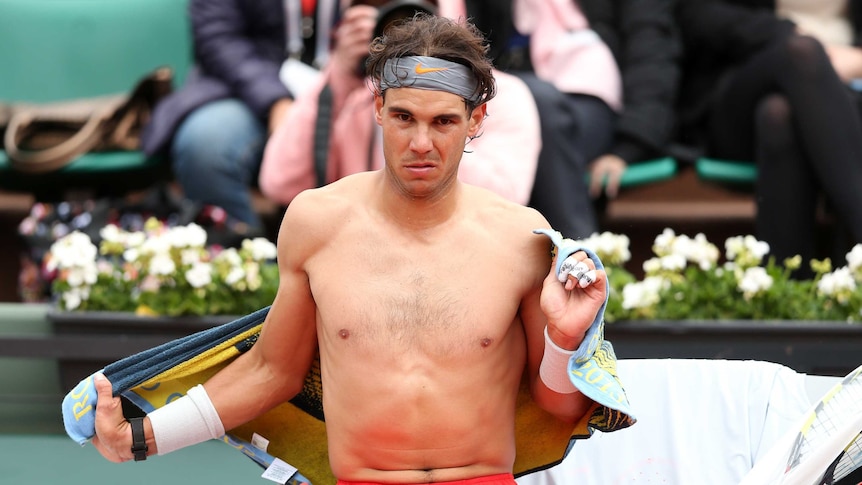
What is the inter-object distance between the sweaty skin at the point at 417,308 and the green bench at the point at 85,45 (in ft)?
9.27

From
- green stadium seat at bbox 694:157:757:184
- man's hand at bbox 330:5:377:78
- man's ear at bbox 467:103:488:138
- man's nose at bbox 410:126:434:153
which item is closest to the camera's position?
man's nose at bbox 410:126:434:153

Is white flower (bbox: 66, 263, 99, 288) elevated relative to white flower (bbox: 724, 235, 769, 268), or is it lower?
lower

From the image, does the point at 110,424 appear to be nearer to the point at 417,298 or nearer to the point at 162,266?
the point at 417,298

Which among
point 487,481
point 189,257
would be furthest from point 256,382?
point 189,257

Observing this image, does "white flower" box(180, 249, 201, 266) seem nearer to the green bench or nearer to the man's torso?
the green bench

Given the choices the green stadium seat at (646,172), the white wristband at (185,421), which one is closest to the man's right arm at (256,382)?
the white wristband at (185,421)

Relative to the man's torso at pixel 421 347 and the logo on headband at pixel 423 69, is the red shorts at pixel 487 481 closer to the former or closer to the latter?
the man's torso at pixel 421 347

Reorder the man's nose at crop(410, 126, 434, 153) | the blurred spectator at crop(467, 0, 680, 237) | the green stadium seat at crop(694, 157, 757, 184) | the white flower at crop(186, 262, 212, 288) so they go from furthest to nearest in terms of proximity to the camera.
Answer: the green stadium seat at crop(694, 157, 757, 184) → the blurred spectator at crop(467, 0, 680, 237) → the white flower at crop(186, 262, 212, 288) → the man's nose at crop(410, 126, 434, 153)

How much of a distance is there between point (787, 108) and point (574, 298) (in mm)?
2369

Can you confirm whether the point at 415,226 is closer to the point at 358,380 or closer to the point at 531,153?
the point at 358,380

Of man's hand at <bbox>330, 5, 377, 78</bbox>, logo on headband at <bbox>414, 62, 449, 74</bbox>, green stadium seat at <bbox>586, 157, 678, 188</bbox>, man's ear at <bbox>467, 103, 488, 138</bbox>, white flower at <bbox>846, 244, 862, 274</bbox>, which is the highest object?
logo on headband at <bbox>414, 62, 449, 74</bbox>

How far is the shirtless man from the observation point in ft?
7.41

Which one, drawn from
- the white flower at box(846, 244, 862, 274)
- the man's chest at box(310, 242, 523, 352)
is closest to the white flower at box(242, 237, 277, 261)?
the man's chest at box(310, 242, 523, 352)

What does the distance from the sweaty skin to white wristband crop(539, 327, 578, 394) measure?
0.21 feet
